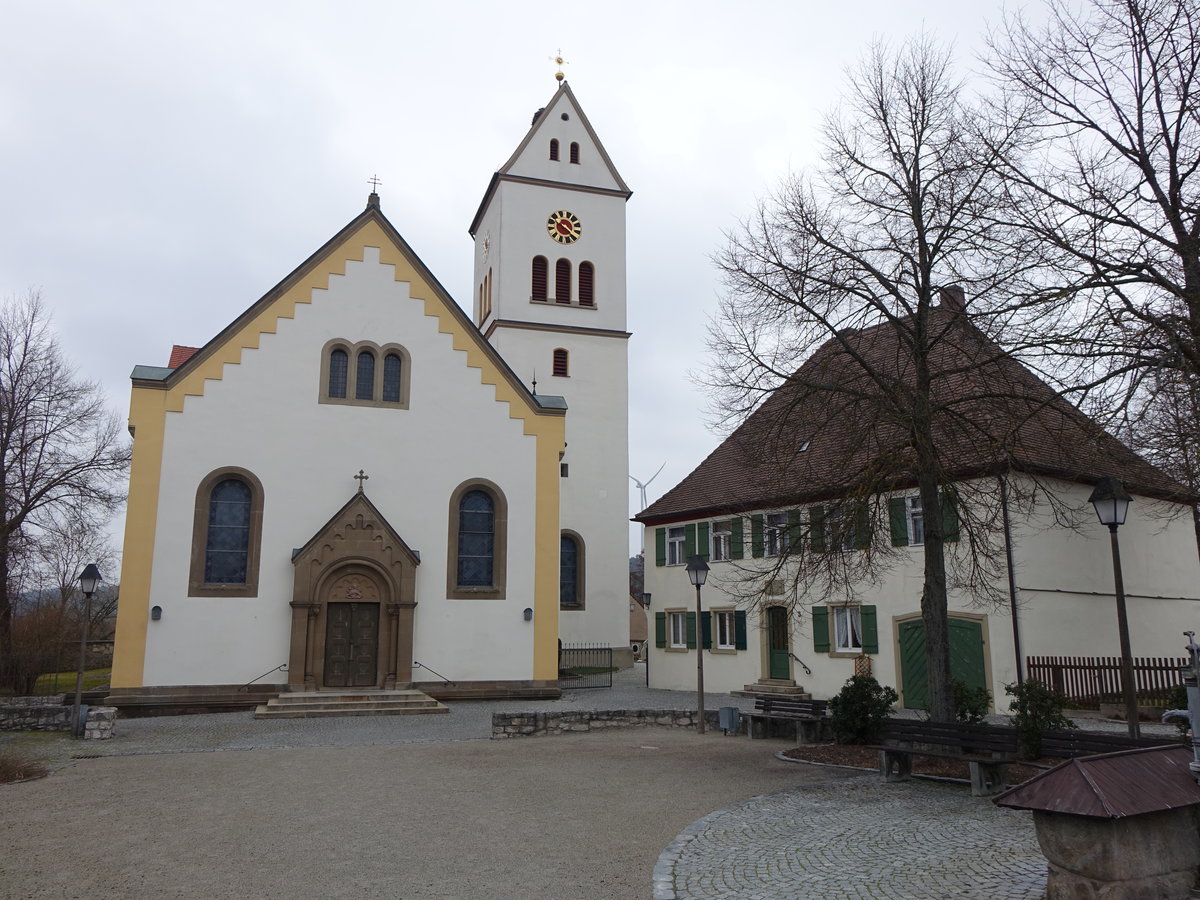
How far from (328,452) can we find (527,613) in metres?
6.37

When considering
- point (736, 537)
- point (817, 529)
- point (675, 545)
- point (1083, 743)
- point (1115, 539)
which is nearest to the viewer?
point (1083, 743)

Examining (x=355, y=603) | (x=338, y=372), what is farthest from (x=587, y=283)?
(x=355, y=603)

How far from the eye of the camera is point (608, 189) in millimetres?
38656

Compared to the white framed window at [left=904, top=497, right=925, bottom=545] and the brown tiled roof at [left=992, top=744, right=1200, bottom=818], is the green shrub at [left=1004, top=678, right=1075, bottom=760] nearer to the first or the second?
the brown tiled roof at [left=992, top=744, right=1200, bottom=818]

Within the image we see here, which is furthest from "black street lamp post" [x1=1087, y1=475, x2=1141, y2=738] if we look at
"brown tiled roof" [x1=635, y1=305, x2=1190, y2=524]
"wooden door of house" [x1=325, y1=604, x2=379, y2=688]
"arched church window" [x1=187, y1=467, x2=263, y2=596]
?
"arched church window" [x1=187, y1=467, x2=263, y2=596]

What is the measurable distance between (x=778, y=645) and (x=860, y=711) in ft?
35.2

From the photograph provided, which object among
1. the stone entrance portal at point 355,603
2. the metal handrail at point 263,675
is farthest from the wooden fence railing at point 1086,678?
the metal handrail at point 263,675

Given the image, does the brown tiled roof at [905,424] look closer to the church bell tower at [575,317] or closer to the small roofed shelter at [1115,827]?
the small roofed shelter at [1115,827]

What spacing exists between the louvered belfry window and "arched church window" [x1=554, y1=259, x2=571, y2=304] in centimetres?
48

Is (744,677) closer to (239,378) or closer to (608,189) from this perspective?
(239,378)

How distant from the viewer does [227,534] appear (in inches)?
870

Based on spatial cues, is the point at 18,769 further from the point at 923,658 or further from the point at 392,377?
the point at 923,658

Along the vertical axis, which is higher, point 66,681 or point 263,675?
point 263,675

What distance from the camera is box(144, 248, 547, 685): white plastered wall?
70.4 ft
